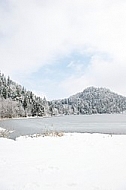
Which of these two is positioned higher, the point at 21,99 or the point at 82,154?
the point at 21,99

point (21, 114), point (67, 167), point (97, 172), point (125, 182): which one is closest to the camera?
point (125, 182)

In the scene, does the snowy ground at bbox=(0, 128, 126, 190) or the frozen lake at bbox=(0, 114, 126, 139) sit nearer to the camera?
the snowy ground at bbox=(0, 128, 126, 190)

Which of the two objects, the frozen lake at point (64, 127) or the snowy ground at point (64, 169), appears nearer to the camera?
the snowy ground at point (64, 169)

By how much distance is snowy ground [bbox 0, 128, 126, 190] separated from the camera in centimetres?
822

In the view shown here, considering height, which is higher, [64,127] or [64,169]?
[64,127]

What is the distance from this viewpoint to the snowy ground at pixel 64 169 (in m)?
8.22

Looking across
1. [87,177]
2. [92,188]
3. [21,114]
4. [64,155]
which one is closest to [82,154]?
[64,155]

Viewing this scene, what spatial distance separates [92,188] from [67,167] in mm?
2662

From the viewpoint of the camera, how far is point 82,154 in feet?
42.9

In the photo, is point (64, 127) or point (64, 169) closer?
point (64, 169)

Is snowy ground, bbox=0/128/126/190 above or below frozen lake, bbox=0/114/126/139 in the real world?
below

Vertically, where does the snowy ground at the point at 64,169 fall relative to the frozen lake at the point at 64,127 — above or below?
below

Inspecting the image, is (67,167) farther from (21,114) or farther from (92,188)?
(21,114)

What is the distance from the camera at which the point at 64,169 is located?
33.1 ft
